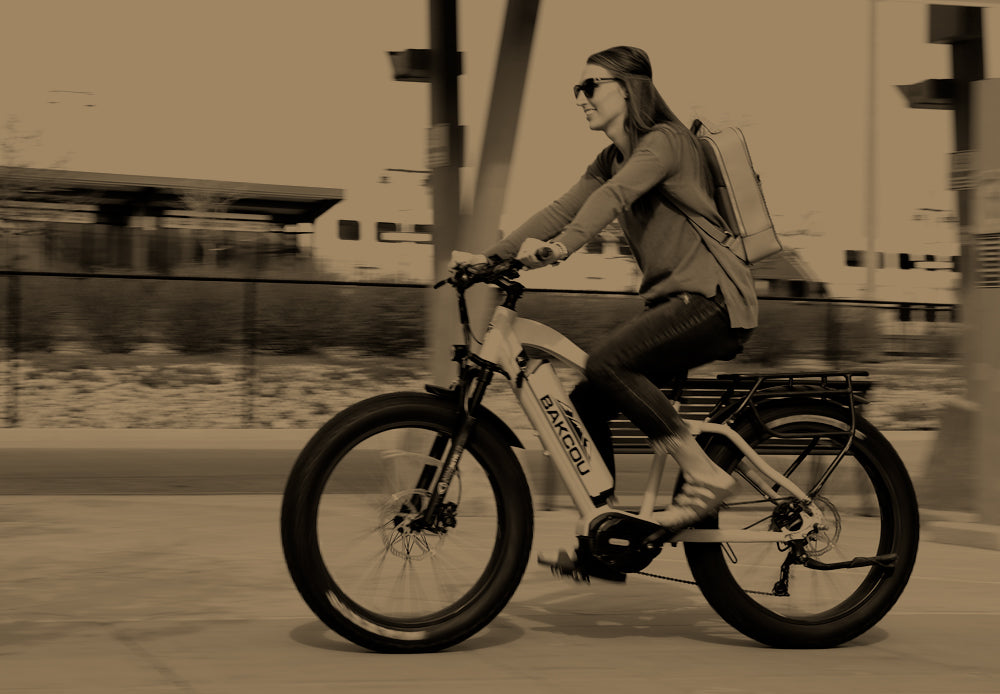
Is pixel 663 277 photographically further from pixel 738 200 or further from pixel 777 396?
pixel 777 396

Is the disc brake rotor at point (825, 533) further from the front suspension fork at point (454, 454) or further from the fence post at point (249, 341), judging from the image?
the fence post at point (249, 341)

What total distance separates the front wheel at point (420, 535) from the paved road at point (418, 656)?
13 centimetres

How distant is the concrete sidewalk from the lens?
8.96 metres

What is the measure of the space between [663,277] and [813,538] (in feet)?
3.34

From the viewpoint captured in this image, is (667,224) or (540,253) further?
(667,224)

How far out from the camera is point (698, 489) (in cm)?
504

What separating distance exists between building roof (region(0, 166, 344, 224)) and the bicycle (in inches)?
987

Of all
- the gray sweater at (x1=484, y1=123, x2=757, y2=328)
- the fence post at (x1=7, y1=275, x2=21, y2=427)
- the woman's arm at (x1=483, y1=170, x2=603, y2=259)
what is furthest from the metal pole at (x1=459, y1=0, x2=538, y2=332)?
the fence post at (x1=7, y1=275, x2=21, y2=427)

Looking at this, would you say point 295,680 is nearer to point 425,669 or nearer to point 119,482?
point 425,669

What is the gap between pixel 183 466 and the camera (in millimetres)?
11648

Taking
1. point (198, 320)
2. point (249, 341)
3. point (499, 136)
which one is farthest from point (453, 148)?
point (198, 320)

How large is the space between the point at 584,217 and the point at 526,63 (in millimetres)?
3901

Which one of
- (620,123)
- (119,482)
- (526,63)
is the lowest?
(119,482)

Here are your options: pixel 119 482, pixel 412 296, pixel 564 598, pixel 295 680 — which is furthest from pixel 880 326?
pixel 295 680
